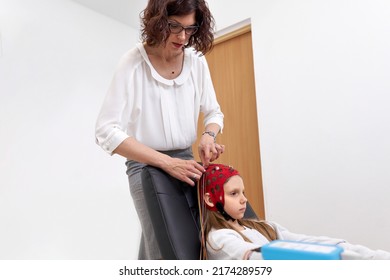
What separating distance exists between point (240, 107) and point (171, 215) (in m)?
1.79

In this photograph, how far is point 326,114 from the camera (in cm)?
210

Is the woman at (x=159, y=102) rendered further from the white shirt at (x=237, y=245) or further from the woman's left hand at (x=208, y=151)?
the white shirt at (x=237, y=245)

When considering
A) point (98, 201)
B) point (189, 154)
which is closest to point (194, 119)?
point (189, 154)

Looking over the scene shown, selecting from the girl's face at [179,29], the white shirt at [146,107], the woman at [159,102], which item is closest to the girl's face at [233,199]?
the woman at [159,102]

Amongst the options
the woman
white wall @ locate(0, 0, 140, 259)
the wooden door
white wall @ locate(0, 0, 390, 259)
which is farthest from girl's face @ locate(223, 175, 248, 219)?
white wall @ locate(0, 0, 140, 259)

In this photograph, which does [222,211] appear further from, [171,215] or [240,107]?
[240,107]

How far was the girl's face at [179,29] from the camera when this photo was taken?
1161 mm

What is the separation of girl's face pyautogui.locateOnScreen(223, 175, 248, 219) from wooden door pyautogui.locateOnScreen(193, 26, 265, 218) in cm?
142

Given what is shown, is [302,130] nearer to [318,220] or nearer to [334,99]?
[334,99]

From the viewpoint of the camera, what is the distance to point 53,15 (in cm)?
273

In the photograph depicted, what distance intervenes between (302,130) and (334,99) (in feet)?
0.92

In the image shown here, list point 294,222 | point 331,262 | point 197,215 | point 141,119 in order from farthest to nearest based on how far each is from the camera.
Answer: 1. point 294,222
2. point 141,119
3. point 197,215
4. point 331,262

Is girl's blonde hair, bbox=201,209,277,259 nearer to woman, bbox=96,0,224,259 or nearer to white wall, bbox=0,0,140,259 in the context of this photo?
woman, bbox=96,0,224,259

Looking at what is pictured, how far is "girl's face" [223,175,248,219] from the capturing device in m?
1.11
